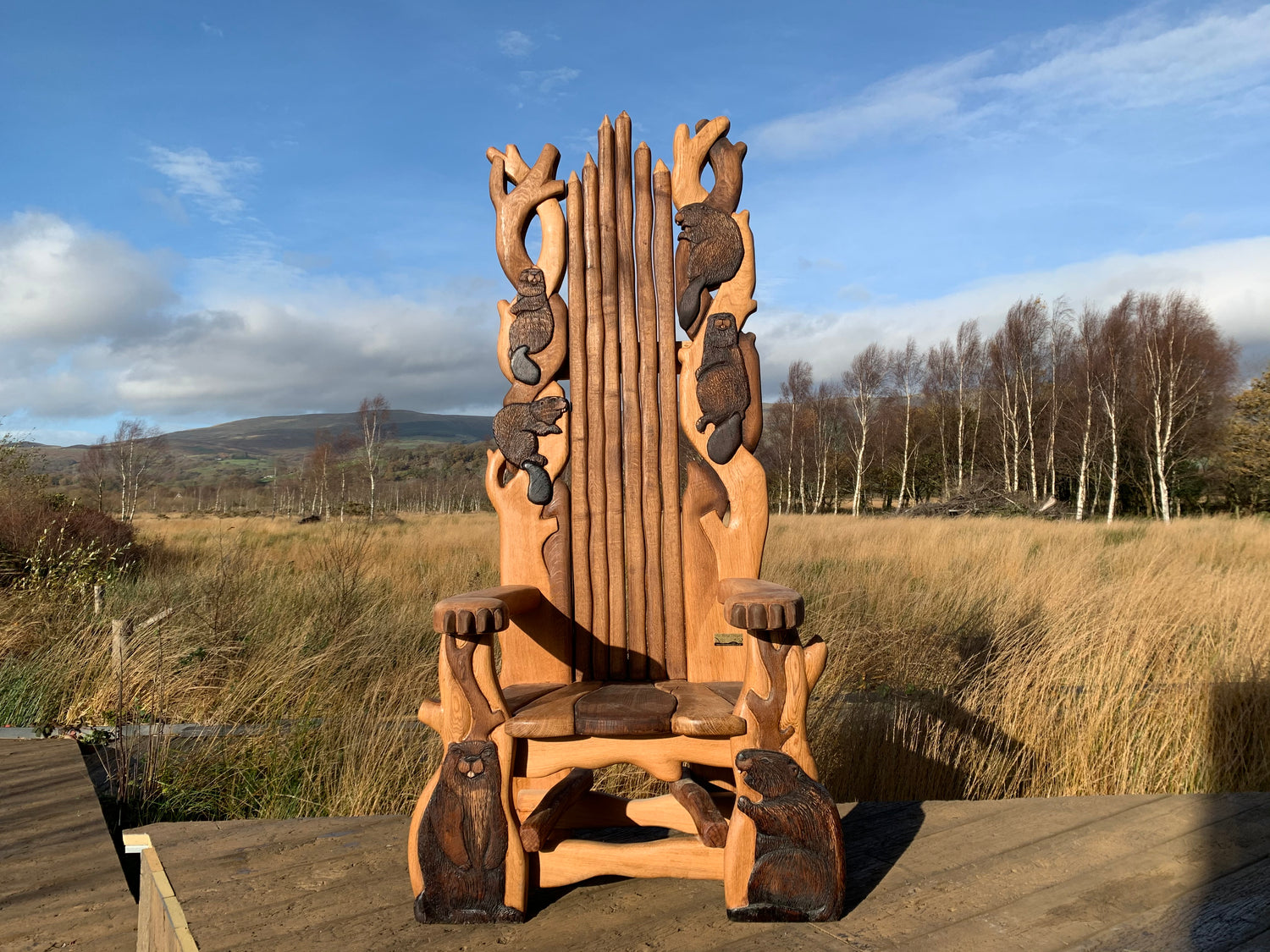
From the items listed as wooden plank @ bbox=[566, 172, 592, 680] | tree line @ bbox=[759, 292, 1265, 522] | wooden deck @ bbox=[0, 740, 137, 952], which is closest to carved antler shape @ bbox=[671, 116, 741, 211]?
wooden plank @ bbox=[566, 172, 592, 680]

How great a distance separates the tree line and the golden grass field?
48.6 ft

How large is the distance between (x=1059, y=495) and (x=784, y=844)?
27.9m

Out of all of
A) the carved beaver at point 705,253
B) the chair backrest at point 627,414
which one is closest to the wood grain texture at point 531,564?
the chair backrest at point 627,414

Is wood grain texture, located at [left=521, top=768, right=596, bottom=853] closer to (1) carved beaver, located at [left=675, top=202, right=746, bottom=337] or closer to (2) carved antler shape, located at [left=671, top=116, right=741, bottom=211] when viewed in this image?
(1) carved beaver, located at [left=675, top=202, right=746, bottom=337]

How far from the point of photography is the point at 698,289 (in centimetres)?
250

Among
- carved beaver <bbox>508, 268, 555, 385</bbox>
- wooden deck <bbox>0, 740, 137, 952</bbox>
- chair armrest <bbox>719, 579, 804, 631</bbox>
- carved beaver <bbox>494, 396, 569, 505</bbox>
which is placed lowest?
wooden deck <bbox>0, 740, 137, 952</bbox>

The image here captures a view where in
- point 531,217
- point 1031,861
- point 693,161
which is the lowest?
point 1031,861

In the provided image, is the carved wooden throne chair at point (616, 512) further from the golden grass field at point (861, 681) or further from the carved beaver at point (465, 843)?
the golden grass field at point (861, 681)

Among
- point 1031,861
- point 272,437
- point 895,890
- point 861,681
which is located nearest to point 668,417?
point 895,890

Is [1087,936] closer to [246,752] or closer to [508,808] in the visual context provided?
[508,808]

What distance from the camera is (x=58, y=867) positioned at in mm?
2510

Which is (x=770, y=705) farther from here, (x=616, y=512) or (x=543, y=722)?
(x=616, y=512)

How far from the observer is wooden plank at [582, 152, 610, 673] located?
2.47 meters

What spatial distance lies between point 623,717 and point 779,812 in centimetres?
40
